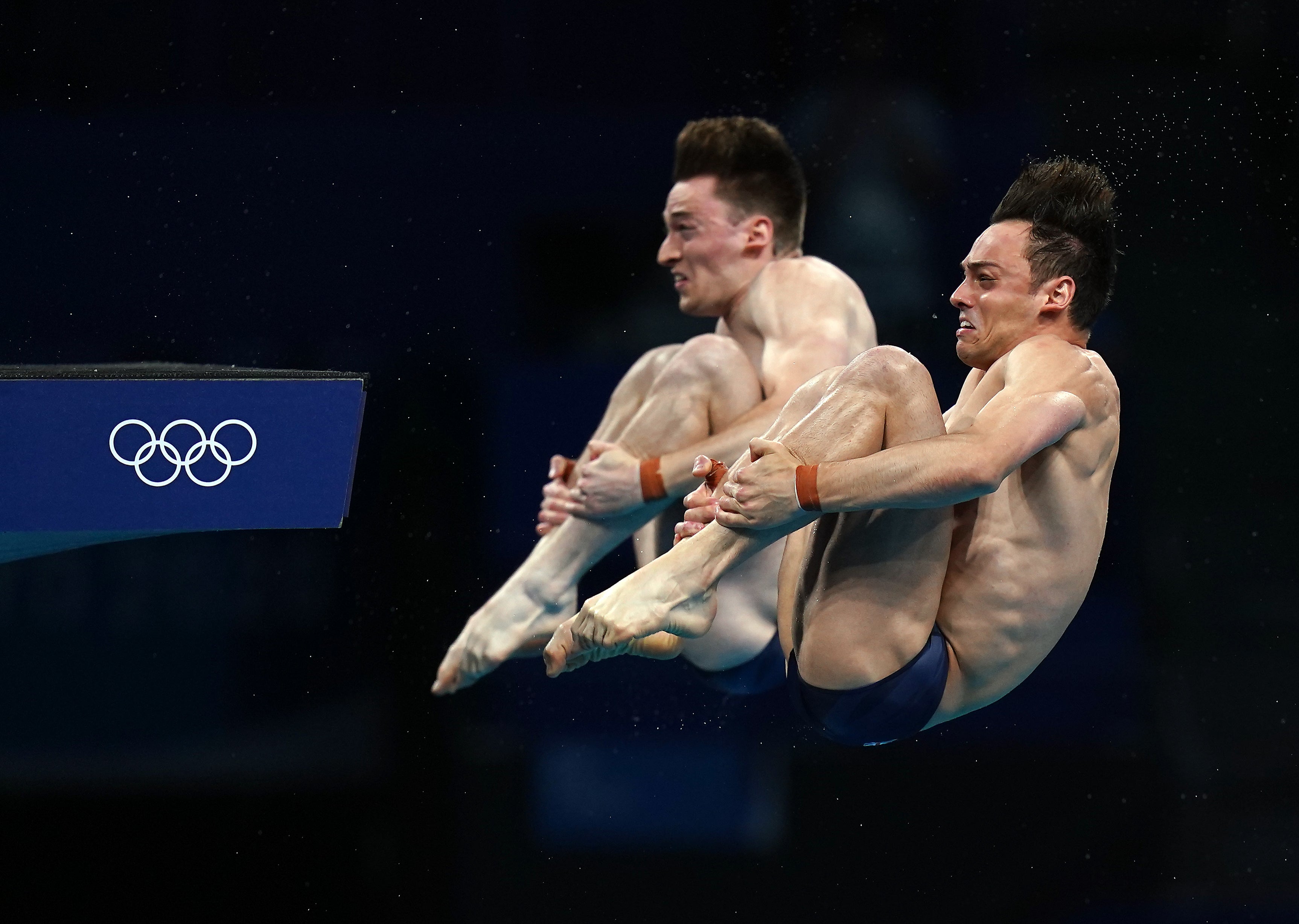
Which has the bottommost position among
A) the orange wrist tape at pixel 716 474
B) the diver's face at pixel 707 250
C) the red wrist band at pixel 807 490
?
the red wrist band at pixel 807 490

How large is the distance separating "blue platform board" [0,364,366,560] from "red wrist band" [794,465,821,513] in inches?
26.5

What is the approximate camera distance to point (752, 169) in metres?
3.34

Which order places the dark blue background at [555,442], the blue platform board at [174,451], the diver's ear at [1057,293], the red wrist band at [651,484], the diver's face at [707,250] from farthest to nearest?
the dark blue background at [555,442], the diver's face at [707,250], the red wrist band at [651,484], the diver's ear at [1057,293], the blue platform board at [174,451]

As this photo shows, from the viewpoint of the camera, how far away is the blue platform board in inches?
86.9

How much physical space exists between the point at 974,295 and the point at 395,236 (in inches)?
104

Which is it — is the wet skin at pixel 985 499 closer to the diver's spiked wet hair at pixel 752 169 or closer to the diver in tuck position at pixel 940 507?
the diver in tuck position at pixel 940 507

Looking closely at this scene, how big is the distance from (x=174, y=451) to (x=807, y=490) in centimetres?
95

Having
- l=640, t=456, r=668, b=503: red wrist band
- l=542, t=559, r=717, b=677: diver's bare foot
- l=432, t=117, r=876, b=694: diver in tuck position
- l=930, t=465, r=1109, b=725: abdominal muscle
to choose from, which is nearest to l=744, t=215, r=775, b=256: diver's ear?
l=432, t=117, r=876, b=694: diver in tuck position

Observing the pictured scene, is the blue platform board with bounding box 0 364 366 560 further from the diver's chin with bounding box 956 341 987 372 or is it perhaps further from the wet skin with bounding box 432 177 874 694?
the diver's chin with bounding box 956 341 987 372

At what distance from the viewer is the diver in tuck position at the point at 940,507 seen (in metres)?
2.10

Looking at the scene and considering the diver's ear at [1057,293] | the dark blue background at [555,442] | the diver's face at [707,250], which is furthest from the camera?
the dark blue background at [555,442]

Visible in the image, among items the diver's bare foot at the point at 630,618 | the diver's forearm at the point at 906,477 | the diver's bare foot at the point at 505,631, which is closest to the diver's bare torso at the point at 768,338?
the diver's bare foot at the point at 505,631

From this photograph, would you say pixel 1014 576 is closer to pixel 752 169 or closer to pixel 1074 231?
pixel 1074 231

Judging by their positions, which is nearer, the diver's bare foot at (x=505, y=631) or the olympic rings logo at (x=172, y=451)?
the olympic rings logo at (x=172, y=451)
